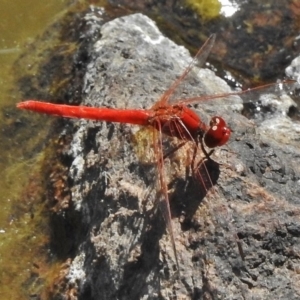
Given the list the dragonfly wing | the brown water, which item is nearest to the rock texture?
the dragonfly wing

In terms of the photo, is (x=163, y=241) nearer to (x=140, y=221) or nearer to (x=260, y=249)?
(x=140, y=221)

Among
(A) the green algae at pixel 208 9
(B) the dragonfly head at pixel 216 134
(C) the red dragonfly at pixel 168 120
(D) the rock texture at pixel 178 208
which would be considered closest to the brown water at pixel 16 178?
(D) the rock texture at pixel 178 208

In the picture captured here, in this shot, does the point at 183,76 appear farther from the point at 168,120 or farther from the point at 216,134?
the point at 216,134

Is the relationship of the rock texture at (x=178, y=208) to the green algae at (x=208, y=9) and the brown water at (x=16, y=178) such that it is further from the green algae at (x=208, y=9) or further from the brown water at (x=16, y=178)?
the green algae at (x=208, y=9)

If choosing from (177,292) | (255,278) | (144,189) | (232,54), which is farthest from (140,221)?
(232,54)

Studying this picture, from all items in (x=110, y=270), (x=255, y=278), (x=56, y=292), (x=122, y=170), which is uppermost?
(x=255, y=278)

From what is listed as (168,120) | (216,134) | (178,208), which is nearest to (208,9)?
(168,120)

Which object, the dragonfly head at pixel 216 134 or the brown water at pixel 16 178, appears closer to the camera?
the dragonfly head at pixel 216 134
